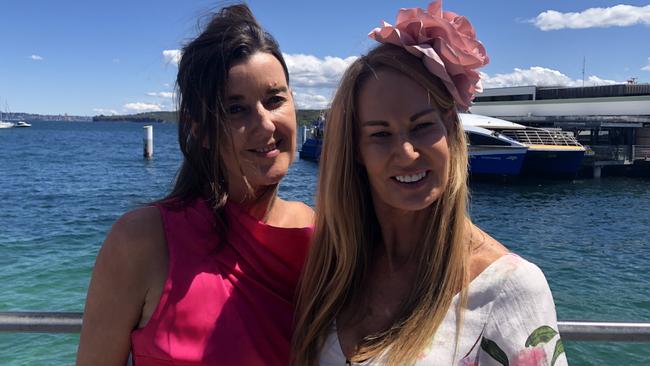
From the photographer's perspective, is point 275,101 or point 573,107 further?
point 573,107

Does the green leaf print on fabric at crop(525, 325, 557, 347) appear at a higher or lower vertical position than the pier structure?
lower

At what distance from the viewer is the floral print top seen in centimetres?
174

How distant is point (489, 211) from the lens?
26047 mm

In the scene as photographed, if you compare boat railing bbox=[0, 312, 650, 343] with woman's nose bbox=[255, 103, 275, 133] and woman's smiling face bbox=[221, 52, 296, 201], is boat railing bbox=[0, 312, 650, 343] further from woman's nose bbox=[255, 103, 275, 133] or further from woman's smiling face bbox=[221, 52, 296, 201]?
Answer: woman's nose bbox=[255, 103, 275, 133]

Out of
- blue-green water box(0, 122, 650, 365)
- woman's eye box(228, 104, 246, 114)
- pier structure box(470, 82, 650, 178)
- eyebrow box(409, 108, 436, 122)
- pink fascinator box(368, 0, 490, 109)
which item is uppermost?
pier structure box(470, 82, 650, 178)

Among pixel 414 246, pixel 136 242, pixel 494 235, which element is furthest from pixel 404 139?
pixel 494 235

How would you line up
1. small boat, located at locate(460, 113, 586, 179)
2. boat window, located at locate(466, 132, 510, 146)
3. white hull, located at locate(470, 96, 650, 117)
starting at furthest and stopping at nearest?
1. white hull, located at locate(470, 96, 650, 117)
2. small boat, located at locate(460, 113, 586, 179)
3. boat window, located at locate(466, 132, 510, 146)

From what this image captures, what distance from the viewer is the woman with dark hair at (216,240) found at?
1.90 m

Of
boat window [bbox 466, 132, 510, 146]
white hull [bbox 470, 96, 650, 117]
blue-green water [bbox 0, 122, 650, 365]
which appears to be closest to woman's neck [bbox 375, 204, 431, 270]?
blue-green water [bbox 0, 122, 650, 365]

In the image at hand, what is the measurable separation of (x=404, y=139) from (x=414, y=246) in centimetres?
45

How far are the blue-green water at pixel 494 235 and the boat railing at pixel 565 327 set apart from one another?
54cm

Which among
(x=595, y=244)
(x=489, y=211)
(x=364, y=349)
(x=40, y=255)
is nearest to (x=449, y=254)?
(x=364, y=349)

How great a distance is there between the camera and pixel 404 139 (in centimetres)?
193

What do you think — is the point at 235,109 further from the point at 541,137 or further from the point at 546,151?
the point at 541,137
